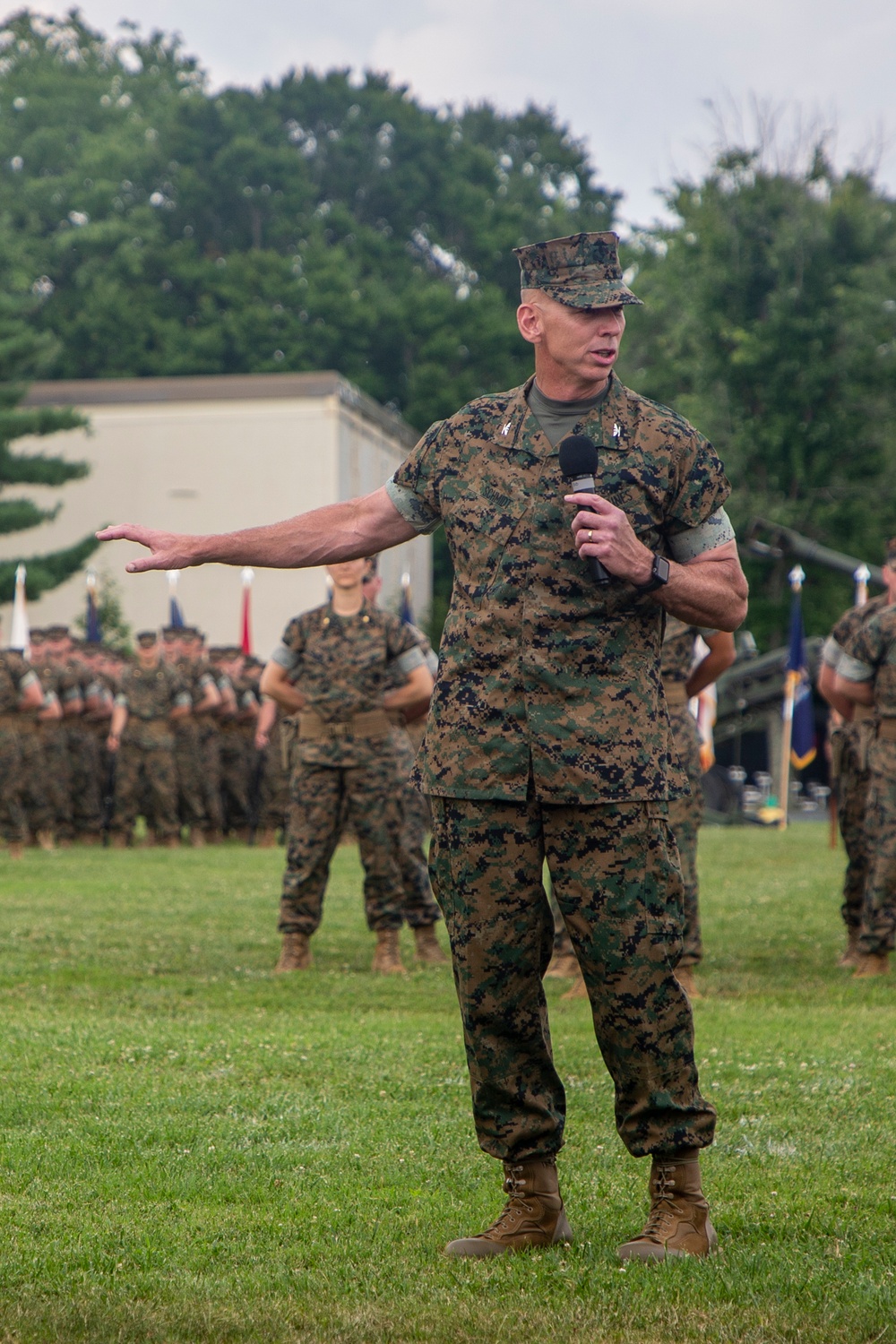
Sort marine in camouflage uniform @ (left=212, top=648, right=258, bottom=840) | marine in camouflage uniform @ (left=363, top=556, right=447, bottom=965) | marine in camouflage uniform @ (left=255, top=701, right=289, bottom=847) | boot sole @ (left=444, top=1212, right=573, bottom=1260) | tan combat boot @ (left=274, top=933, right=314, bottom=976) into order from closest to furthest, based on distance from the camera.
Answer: boot sole @ (left=444, top=1212, right=573, bottom=1260) < tan combat boot @ (left=274, top=933, right=314, bottom=976) < marine in camouflage uniform @ (left=363, top=556, right=447, bottom=965) < marine in camouflage uniform @ (left=255, top=701, right=289, bottom=847) < marine in camouflage uniform @ (left=212, top=648, right=258, bottom=840)

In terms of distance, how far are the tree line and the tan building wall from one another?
7.34 feet

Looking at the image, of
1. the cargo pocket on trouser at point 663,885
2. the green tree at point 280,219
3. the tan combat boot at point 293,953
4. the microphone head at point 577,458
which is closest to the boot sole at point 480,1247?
the cargo pocket on trouser at point 663,885

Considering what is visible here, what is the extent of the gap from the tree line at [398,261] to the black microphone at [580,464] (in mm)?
35723

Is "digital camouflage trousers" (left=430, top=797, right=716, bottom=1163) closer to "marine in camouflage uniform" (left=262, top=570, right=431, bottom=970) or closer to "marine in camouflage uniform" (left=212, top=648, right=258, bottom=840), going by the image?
"marine in camouflage uniform" (left=262, top=570, right=431, bottom=970)

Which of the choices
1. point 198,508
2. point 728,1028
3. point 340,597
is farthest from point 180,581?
point 728,1028

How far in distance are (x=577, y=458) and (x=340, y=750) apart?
19.2 feet

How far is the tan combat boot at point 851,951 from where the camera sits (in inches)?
422

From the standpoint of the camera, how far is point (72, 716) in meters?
21.9

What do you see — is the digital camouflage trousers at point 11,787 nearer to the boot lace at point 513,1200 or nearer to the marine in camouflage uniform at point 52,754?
the marine in camouflage uniform at point 52,754

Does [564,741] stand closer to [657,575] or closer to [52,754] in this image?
[657,575]

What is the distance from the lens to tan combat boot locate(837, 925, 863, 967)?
1072 centimetres

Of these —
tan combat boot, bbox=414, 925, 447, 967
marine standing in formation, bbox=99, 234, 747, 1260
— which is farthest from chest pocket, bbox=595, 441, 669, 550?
tan combat boot, bbox=414, 925, 447, 967

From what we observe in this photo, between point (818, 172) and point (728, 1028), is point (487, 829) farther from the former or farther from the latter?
point (818, 172)

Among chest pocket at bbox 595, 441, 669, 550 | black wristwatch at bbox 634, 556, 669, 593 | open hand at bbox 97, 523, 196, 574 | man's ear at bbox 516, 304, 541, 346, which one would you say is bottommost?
black wristwatch at bbox 634, 556, 669, 593
